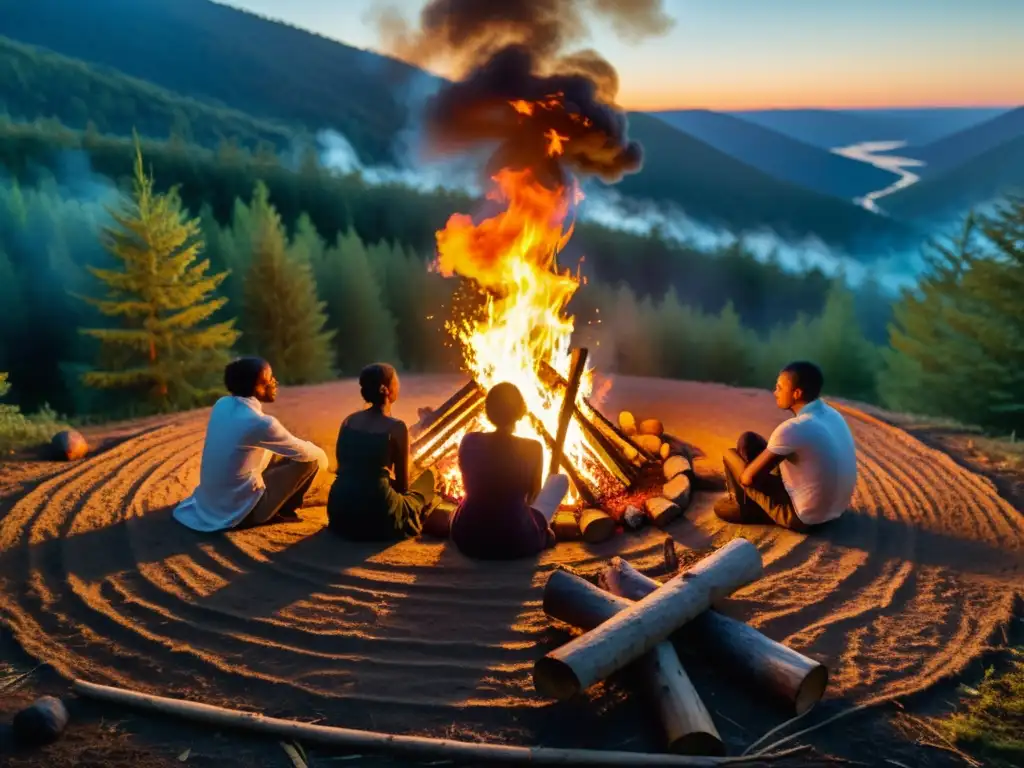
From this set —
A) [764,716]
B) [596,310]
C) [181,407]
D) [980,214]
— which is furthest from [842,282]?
[764,716]

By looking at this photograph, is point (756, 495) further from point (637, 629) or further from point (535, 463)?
point (637, 629)

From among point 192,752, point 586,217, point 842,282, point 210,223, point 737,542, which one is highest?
point 586,217

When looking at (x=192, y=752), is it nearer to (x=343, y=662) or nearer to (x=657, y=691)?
(x=343, y=662)

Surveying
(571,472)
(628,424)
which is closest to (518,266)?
(628,424)

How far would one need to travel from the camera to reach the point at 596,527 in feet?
19.2

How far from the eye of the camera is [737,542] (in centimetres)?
462

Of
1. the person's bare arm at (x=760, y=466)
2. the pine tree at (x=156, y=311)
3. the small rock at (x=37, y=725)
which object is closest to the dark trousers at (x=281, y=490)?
the small rock at (x=37, y=725)

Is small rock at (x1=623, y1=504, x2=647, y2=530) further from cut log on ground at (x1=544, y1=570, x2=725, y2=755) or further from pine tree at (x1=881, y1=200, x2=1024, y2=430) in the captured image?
pine tree at (x1=881, y1=200, x2=1024, y2=430)

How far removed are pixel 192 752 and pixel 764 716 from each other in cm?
267

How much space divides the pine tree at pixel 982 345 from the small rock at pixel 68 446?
1373 cm

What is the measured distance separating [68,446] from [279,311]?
7614mm

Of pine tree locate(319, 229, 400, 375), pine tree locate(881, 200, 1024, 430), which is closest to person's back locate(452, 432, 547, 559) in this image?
pine tree locate(881, 200, 1024, 430)

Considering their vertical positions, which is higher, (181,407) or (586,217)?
(586,217)

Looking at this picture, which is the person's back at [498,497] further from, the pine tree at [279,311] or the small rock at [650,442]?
the pine tree at [279,311]
